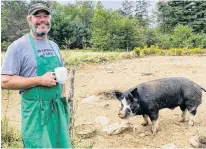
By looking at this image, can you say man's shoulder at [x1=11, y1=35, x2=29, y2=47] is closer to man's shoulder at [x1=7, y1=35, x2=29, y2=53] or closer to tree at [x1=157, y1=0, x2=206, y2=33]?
man's shoulder at [x1=7, y1=35, x2=29, y2=53]

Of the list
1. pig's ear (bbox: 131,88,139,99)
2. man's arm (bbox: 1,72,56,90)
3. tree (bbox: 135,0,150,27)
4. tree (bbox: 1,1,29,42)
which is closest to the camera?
man's arm (bbox: 1,72,56,90)

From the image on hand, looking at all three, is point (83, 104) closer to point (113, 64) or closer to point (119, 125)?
point (119, 125)

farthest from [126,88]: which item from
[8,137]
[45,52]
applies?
[45,52]

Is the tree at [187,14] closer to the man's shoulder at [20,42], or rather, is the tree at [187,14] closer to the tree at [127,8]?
the tree at [127,8]

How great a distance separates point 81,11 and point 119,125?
34253 mm

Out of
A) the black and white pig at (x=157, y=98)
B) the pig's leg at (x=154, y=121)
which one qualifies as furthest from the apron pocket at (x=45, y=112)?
the pig's leg at (x=154, y=121)

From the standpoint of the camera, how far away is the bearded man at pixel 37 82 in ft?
10.1

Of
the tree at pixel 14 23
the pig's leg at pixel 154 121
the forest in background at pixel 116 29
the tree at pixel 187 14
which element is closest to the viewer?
the pig's leg at pixel 154 121

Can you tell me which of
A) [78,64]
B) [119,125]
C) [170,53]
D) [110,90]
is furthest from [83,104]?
[170,53]

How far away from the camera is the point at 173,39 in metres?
26.0

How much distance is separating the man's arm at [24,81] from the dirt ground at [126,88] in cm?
213

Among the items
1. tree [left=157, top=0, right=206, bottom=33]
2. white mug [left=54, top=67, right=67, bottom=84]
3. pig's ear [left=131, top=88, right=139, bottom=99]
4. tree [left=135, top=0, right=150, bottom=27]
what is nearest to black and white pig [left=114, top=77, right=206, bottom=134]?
pig's ear [left=131, top=88, right=139, bottom=99]

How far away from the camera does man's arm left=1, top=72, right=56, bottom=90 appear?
303cm

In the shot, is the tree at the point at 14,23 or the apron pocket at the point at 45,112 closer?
the apron pocket at the point at 45,112
